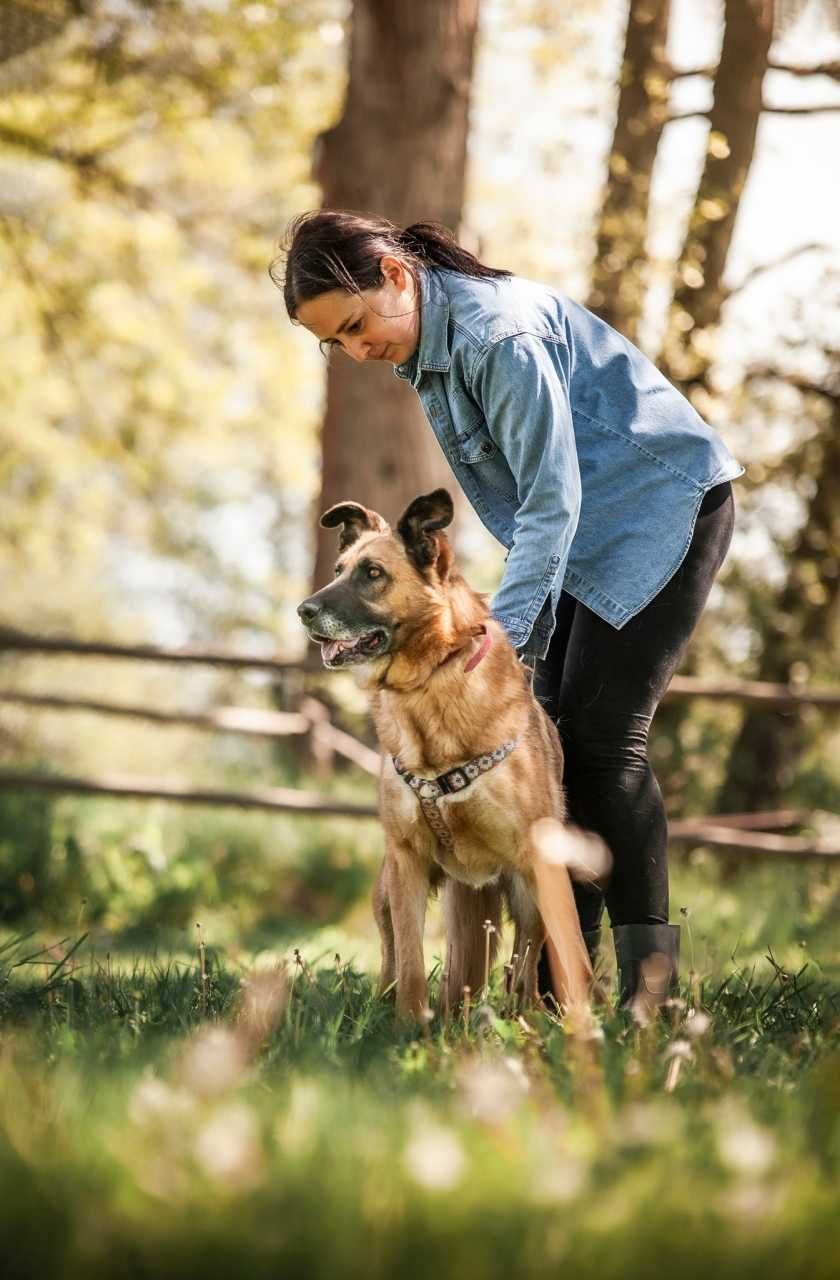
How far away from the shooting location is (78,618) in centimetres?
2633

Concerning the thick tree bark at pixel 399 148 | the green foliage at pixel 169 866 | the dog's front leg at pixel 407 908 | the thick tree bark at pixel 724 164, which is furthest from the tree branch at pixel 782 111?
the dog's front leg at pixel 407 908

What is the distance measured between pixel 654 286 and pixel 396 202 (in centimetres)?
173

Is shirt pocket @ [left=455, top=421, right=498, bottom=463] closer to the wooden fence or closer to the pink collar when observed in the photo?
the pink collar

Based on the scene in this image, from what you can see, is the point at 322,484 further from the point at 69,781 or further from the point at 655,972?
the point at 655,972

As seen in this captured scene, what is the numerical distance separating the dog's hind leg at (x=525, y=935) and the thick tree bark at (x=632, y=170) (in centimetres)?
→ 510

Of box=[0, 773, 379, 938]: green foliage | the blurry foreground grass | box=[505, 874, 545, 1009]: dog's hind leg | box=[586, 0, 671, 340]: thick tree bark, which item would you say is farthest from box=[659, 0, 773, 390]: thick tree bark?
the blurry foreground grass

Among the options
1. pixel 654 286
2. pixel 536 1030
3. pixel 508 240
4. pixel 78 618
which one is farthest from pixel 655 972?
pixel 78 618

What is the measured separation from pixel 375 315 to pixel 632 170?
5.57 metres

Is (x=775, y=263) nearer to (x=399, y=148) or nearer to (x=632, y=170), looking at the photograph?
(x=632, y=170)

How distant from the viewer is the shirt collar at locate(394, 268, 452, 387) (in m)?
3.09

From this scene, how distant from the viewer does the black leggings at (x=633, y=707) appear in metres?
3.23

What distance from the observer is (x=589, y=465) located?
3236 mm

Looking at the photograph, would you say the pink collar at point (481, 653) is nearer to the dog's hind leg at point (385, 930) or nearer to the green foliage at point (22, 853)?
the dog's hind leg at point (385, 930)

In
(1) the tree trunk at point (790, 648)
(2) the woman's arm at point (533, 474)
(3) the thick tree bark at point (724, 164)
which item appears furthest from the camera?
(1) the tree trunk at point (790, 648)
